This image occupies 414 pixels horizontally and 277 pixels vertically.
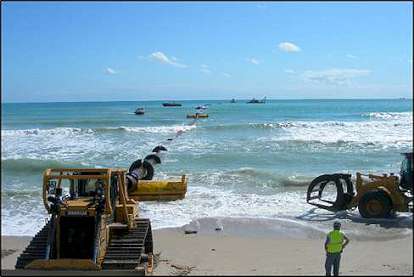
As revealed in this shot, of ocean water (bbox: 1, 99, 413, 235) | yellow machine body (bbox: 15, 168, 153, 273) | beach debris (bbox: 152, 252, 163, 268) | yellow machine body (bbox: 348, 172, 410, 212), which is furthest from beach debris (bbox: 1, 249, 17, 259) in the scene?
yellow machine body (bbox: 348, 172, 410, 212)

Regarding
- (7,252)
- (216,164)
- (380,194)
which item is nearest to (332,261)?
(380,194)

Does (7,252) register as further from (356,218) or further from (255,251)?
(356,218)

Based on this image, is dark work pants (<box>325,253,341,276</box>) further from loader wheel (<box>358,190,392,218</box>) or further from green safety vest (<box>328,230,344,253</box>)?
loader wheel (<box>358,190,392,218</box>)

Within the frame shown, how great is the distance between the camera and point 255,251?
12445 millimetres

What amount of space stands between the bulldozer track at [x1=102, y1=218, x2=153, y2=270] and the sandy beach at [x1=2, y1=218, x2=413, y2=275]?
1376 millimetres

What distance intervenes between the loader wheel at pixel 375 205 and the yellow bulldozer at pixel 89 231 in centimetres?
775

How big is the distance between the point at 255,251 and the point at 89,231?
477 cm

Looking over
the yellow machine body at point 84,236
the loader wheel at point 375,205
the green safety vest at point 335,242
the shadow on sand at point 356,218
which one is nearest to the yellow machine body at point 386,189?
the loader wheel at point 375,205

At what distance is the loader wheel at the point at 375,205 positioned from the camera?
15374 millimetres

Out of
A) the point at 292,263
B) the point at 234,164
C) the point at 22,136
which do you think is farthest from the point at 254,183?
the point at 22,136

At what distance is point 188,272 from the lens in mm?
10938

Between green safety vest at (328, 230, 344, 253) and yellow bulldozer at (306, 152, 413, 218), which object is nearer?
green safety vest at (328, 230, 344, 253)

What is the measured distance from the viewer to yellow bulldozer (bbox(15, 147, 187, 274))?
877cm

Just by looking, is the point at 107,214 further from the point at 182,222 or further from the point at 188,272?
the point at 182,222
